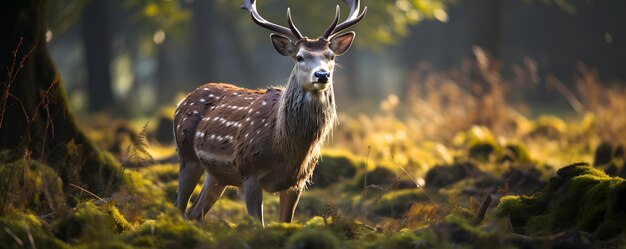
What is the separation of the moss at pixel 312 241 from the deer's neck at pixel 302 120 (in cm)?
234

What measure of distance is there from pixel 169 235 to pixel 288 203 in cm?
233

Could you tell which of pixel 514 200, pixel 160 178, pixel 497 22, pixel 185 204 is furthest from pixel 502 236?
pixel 497 22

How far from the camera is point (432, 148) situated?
575 inches

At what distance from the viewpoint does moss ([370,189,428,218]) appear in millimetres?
9258

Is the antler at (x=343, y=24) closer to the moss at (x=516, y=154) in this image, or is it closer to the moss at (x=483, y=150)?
the moss at (x=516, y=154)

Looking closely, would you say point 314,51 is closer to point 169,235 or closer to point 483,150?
point 169,235

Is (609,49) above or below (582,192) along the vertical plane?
above

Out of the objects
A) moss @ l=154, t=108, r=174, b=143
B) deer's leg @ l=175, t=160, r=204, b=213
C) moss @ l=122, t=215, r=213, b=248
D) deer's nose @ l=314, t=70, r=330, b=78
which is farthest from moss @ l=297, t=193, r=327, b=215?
moss @ l=154, t=108, r=174, b=143

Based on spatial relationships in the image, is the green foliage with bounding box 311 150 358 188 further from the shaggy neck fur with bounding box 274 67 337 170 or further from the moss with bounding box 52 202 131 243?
the moss with bounding box 52 202 131 243

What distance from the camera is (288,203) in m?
7.59

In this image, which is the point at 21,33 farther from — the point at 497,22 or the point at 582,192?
Result: the point at 497,22

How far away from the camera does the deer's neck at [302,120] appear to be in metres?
7.30

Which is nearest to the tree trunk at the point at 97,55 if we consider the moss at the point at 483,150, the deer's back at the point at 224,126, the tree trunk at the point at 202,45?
the tree trunk at the point at 202,45

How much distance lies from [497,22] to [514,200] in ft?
55.5
